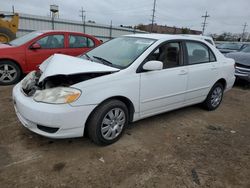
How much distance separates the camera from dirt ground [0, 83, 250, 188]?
7.51 feet

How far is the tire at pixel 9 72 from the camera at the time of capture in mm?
5234

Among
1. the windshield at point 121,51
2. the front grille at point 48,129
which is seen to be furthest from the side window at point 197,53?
the front grille at point 48,129

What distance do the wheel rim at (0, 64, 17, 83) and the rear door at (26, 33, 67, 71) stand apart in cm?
41

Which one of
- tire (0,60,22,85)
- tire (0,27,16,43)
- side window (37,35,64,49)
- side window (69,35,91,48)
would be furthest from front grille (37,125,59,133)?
tire (0,27,16,43)

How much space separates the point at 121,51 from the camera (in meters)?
3.43

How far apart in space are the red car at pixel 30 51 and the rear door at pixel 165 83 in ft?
11.5

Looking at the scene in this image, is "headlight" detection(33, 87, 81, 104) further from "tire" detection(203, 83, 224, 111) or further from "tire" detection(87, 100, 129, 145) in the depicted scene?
"tire" detection(203, 83, 224, 111)

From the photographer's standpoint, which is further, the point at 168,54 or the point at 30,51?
the point at 30,51

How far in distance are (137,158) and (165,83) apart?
128 centimetres

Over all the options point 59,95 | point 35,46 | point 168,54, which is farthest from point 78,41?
point 59,95

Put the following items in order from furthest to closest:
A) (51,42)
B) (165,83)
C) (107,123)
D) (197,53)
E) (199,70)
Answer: (51,42) → (197,53) → (199,70) → (165,83) → (107,123)

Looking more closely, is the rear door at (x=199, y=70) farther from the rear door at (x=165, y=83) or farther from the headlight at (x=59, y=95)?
the headlight at (x=59, y=95)

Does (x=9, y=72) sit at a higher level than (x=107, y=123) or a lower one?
higher

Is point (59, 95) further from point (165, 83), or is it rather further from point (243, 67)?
point (243, 67)
